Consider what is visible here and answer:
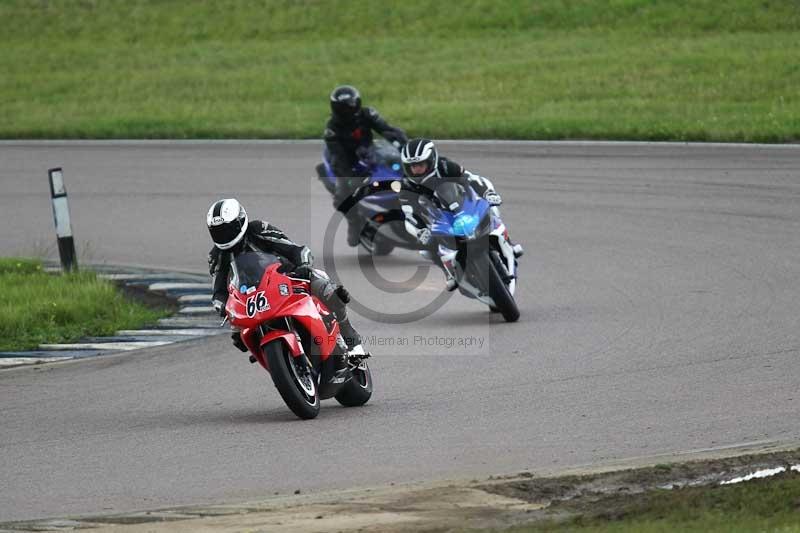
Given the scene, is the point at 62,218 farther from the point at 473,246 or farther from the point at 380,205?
the point at 473,246

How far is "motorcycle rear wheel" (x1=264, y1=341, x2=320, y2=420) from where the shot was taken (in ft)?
29.8

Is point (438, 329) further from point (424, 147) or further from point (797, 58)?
point (797, 58)

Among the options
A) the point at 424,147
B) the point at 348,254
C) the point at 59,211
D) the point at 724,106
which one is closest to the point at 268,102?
the point at 724,106

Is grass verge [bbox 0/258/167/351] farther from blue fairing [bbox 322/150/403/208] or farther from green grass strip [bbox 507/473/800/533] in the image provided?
green grass strip [bbox 507/473/800/533]

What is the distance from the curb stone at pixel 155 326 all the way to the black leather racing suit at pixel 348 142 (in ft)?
7.08

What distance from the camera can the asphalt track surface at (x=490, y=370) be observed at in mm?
8352

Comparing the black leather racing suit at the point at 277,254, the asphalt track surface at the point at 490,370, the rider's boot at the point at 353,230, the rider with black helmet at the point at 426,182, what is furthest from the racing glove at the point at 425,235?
the rider's boot at the point at 353,230

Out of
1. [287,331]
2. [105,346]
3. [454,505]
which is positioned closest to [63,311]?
[105,346]

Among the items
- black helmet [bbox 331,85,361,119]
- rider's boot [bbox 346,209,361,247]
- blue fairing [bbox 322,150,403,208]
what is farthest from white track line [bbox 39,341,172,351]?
black helmet [bbox 331,85,361,119]

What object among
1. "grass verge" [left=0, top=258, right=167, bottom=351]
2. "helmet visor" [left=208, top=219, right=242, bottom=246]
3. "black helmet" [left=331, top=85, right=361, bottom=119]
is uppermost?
"helmet visor" [left=208, top=219, right=242, bottom=246]

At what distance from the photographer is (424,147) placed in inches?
511

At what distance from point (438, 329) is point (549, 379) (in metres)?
2.52

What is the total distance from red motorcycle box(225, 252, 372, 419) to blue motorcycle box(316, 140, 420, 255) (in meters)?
6.37

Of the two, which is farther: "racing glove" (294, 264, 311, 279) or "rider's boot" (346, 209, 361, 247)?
"rider's boot" (346, 209, 361, 247)
